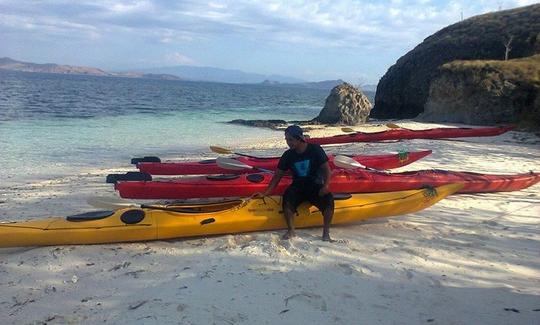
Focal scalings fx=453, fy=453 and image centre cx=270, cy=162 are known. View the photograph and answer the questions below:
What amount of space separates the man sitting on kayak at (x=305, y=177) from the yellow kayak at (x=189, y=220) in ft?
→ 0.55

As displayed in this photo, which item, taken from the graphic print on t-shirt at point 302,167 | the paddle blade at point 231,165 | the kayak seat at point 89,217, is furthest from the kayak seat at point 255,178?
the kayak seat at point 89,217

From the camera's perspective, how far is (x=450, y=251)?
4.44 m

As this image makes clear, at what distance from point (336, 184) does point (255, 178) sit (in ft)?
3.74

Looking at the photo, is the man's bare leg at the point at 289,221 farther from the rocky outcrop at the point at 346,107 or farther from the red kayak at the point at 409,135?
the rocky outcrop at the point at 346,107

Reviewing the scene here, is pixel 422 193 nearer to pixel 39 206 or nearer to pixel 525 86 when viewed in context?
pixel 39 206

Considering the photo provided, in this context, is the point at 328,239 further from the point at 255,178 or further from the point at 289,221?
the point at 255,178

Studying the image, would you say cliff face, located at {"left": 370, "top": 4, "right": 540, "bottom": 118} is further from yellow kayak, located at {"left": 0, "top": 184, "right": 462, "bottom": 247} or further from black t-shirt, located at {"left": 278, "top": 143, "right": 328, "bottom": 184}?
black t-shirt, located at {"left": 278, "top": 143, "right": 328, "bottom": 184}

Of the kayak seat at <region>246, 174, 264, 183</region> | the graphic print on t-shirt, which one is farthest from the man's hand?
the kayak seat at <region>246, 174, 264, 183</region>

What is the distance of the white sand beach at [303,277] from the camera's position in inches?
127

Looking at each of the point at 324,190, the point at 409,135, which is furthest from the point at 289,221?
the point at 409,135

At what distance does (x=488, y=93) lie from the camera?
17.1 m

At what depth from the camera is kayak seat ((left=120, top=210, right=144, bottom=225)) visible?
458cm

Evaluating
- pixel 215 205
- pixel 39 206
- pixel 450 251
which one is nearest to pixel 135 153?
pixel 39 206

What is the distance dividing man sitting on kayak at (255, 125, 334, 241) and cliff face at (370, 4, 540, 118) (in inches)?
802
